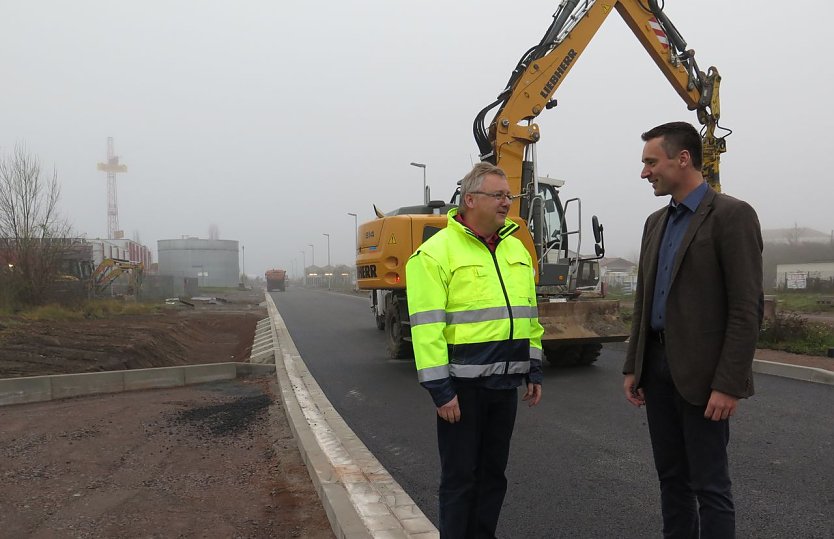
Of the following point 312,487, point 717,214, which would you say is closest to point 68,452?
point 312,487

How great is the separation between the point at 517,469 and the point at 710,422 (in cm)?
231

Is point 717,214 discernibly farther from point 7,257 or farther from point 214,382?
point 7,257

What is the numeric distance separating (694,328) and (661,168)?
27.1 inches

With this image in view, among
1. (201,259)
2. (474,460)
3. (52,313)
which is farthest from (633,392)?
(201,259)

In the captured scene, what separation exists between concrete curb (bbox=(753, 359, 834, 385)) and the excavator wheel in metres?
5.26

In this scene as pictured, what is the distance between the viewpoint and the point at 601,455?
4680mm

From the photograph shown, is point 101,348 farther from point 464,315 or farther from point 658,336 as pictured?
point 658,336

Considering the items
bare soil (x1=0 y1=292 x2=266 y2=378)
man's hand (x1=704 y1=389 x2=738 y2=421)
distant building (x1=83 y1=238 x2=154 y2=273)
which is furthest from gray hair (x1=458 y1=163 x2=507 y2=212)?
distant building (x1=83 y1=238 x2=154 y2=273)

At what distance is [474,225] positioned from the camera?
9.11 ft

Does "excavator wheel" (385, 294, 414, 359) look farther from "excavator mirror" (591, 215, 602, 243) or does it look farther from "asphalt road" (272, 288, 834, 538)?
"excavator mirror" (591, 215, 602, 243)

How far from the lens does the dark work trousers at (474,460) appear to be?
8.60ft

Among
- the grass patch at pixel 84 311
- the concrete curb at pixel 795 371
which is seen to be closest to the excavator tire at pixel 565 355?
the concrete curb at pixel 795 371

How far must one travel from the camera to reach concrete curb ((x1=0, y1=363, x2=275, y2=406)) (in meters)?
7.04

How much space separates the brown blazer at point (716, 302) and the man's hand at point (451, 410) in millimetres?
911
